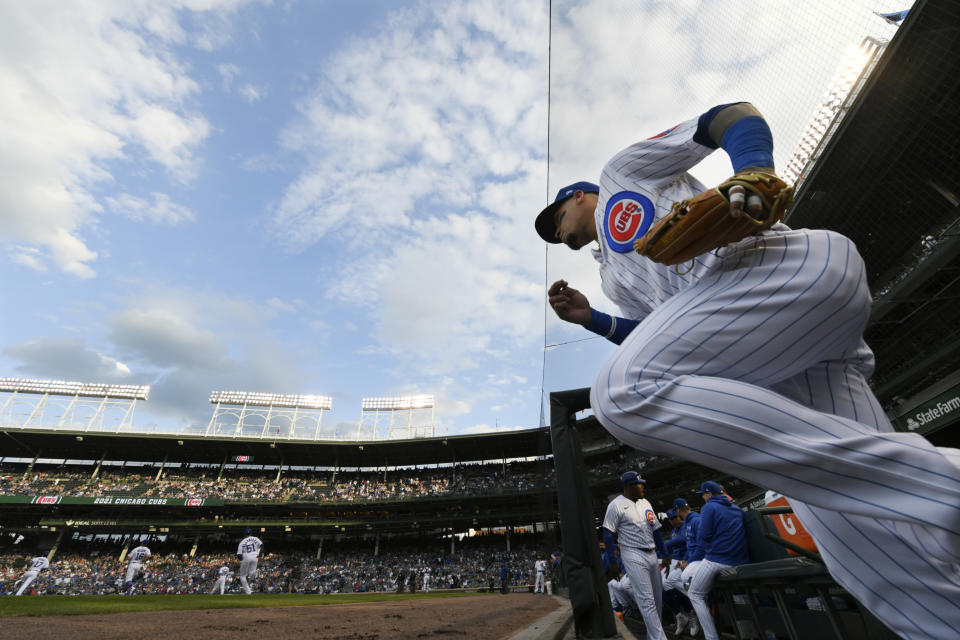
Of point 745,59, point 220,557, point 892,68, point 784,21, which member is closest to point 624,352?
point 745,59

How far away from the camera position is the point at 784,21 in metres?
3.35

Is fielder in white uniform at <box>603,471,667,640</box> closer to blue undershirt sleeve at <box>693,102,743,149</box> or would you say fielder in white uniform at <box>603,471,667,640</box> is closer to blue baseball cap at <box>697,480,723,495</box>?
blue baseball cap at <box>697,480,723,495</box>

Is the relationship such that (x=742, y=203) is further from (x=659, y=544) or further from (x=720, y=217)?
(x=659, y=544)

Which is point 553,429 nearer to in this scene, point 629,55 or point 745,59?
point 629,55

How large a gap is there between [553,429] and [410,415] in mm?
31638

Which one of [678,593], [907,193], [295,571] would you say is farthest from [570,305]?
[295,571]

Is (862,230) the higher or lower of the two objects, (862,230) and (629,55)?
the higher

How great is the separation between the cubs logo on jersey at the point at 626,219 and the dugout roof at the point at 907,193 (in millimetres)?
8791

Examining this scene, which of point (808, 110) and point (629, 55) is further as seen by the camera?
point (808, 110)

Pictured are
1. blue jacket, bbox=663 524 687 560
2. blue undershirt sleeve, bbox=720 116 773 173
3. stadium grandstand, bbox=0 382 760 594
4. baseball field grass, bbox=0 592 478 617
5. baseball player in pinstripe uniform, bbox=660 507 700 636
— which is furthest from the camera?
stadium grandstand, bbox=0 382 760 594

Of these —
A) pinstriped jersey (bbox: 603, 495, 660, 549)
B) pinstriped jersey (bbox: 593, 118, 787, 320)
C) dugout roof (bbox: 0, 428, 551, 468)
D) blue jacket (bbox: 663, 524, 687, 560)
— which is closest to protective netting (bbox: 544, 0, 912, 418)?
pinstriped jersey (bbox: 593, 118, 787, 320)

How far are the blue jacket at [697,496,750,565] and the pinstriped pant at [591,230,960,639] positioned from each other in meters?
2.24

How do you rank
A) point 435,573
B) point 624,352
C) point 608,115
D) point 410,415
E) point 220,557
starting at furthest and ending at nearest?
point 410,415
point 220,557
point 435,573
point 608,115
point 624,352

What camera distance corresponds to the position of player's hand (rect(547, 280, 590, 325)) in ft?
4.61
